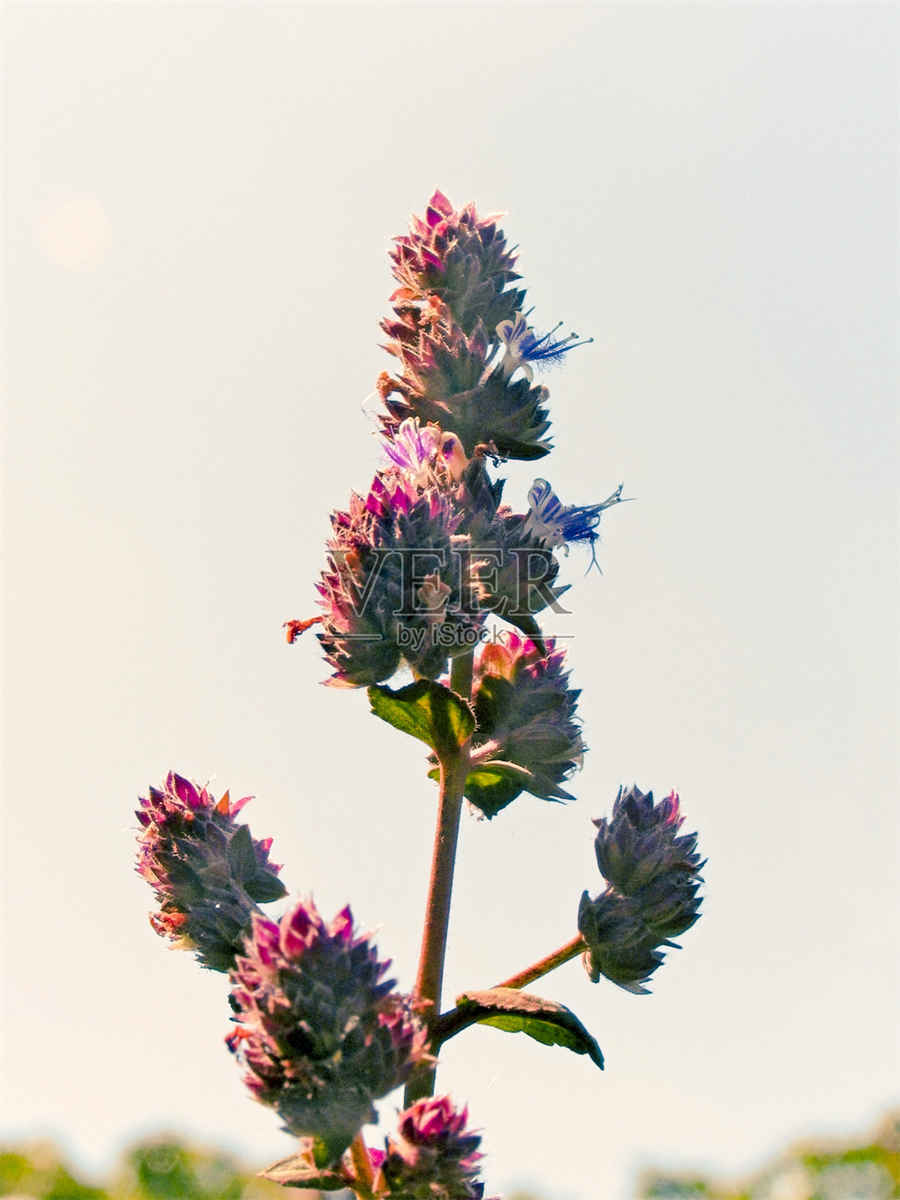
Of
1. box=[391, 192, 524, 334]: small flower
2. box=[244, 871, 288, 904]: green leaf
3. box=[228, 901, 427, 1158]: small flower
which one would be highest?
box=[391, 192, 524, 334]: small flower

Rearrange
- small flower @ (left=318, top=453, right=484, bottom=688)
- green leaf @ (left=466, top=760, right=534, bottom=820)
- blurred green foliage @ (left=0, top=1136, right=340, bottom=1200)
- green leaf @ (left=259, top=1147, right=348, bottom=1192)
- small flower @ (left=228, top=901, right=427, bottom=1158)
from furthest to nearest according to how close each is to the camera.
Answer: blurred green foliage @ (left=0, top=1136, right=340, bottom=1200) → green leaf @ (left=466, top=760, right=534, bottom=820) → small flower @ (left=318, top=453, right=484, bottom=688) → green leaf @ (left=259, top=1147, right=348, bottom=1192) → small flower @ (left=228, top=901, right=427, bottom=1158)

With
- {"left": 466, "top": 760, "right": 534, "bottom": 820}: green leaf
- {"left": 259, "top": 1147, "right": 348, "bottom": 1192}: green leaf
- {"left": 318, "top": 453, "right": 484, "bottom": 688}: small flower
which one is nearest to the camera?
{"left": 259, "top": 1147, "right": 348, "bottom": 1192}: green leaf

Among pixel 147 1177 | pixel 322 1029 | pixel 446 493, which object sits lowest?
pixel 322 1029

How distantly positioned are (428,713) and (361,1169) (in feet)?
4.00

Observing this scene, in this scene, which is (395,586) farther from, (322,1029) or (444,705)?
(322,1029)

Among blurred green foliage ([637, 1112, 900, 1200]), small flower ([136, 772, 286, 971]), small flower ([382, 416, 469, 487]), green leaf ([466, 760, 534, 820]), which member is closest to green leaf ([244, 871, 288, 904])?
small flower ([136, 772, 286, 971])

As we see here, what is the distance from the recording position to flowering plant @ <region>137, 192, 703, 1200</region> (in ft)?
8.54

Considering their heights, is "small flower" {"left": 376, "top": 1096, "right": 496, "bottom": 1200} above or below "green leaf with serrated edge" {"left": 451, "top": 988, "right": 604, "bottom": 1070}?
below

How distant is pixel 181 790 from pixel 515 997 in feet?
3.89

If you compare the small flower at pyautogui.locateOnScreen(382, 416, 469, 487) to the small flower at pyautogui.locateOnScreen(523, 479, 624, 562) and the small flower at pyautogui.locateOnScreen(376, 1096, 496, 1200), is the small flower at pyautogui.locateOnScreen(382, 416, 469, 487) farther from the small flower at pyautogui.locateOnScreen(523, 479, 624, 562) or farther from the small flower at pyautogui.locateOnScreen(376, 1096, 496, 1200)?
the small flower at pyautogui.locateOnScreen(376, 1096, 496, 1200)

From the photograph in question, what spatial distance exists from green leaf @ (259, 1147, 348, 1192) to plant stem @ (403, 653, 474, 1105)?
9.6 inches

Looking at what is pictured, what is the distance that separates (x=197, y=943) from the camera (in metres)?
3.15

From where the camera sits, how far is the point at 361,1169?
2.74 meters

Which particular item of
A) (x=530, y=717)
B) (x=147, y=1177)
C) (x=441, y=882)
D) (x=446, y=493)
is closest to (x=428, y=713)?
(x=530, y=717)
